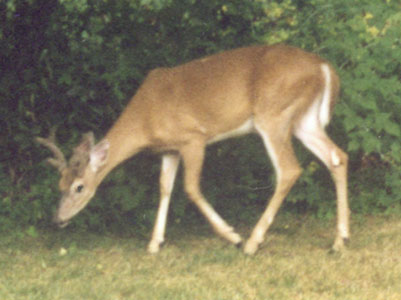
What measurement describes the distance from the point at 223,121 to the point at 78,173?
4.01 feet

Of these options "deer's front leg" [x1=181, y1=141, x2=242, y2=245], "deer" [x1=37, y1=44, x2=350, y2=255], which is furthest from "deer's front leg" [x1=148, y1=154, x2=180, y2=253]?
"deer's front leg" [x1=181, y1=141, x2=242, y2=245]

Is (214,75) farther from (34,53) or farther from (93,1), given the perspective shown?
(34,53)

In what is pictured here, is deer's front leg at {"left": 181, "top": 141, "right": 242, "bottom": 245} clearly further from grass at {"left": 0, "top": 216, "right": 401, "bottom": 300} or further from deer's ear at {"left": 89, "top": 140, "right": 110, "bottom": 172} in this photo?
deer's ear at {"left": 89, "top": 140, "right": 110, "bottom": 172}

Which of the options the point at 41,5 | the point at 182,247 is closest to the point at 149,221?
the point at 182,247

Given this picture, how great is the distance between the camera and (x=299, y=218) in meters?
9.08

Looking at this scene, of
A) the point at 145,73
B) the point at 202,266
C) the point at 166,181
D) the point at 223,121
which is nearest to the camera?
the point at 202,266

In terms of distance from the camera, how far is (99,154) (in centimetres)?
779

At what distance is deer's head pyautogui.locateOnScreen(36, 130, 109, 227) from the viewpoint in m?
7.77

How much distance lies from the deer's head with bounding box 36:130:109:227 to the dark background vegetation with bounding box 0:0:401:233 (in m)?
0.64

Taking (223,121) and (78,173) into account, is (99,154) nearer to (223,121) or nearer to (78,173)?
(78,173)

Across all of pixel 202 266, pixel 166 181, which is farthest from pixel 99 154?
pixel 202 266

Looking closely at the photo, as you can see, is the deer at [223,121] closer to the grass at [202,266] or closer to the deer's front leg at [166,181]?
the deer's front leg at [166,181]

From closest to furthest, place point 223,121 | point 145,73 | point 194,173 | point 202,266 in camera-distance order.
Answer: point 202,266 → point 194,173 → point 223,121 → point 145,73

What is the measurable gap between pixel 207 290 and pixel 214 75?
2309 mm
